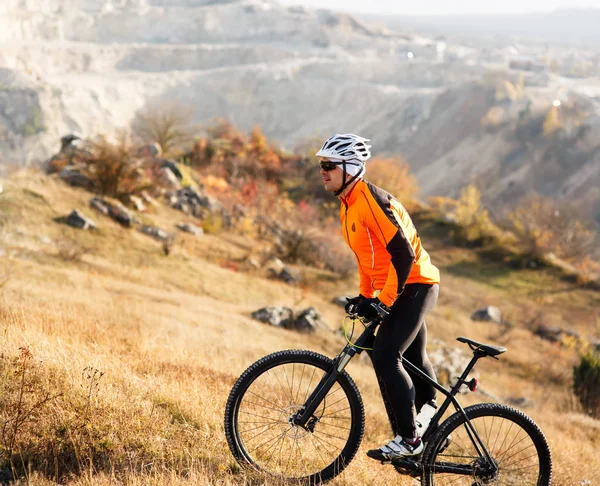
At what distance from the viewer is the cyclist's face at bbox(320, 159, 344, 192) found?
454 centimetres

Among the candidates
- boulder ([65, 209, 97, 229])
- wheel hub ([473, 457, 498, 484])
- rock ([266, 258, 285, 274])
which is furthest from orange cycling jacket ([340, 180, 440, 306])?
rock ([266, 258, 285, 274])

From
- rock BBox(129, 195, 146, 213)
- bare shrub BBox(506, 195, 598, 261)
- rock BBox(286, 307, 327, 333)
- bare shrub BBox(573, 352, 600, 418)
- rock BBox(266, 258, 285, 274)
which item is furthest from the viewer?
bare shrub BBox(506, 195, 598, 261)

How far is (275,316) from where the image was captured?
19.8m

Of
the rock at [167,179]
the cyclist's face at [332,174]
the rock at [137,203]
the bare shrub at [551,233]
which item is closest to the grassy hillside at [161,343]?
the rock at [137,203]

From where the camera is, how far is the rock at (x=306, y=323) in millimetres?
19422

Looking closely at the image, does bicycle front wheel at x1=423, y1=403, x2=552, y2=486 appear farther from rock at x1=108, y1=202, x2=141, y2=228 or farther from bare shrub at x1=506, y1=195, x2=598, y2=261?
bare shrub at x1=506, y1=195, x2=598, y2=261

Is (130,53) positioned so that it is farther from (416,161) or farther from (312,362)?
(312,362)

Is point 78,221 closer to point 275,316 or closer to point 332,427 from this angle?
point 275,316

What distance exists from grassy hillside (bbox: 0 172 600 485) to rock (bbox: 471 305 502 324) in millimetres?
647

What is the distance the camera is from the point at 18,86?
75.2 meters

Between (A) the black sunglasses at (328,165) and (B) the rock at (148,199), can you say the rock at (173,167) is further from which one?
(A) the black sunglasses at (328,165)

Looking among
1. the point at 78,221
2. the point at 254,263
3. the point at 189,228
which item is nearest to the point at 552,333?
the point at 254,263

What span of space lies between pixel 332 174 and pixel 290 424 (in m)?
1.95

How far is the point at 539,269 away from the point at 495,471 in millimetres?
39829
